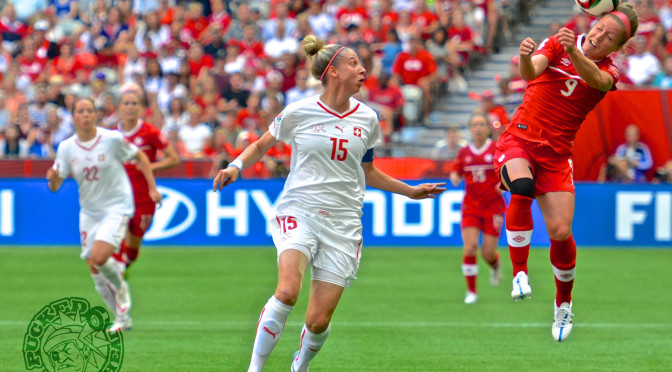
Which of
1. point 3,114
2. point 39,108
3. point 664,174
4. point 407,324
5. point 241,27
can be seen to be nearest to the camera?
point 407,324

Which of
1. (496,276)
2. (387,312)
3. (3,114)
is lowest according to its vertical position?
(496,276)

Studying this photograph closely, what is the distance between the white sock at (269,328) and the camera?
24.0 feet

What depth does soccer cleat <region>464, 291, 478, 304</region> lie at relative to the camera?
42.0ft

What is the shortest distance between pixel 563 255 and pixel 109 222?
4.29 m

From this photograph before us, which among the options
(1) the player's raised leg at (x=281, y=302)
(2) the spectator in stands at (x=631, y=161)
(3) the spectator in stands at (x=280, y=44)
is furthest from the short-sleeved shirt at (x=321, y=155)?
(3) the spectator in stands at (x=280, y=44)

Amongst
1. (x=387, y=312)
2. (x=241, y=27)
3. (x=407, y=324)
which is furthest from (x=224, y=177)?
(x=241, y=27)

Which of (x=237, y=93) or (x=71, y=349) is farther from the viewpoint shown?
(x=237, y=93)

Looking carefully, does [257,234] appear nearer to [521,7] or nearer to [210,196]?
[210,196]

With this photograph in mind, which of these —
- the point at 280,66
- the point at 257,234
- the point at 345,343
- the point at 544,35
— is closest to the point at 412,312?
the point at 345,343

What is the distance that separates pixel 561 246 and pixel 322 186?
199 cm

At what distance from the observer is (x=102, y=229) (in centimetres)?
1019

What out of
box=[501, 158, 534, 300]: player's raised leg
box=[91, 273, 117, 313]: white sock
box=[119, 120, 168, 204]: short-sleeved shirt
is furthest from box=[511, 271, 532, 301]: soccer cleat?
box=[119, 120, 168, 204]: short-sleeved shirt

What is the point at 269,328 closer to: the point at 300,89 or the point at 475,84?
the point at 300,89

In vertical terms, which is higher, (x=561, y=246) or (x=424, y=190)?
(x=424, y=190)
